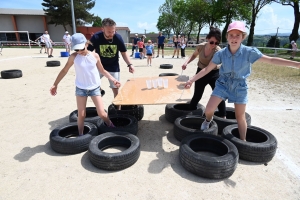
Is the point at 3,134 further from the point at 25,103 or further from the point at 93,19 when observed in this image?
the point at 93,19

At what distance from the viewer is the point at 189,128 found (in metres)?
3.76

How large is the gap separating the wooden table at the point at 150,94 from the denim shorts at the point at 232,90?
1.90 ft

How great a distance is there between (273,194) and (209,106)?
142 centimetres

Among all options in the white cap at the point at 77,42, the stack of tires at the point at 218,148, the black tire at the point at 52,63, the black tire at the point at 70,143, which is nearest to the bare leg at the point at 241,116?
the stack of tires at the point at 218,148

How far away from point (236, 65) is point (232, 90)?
38 centimetres

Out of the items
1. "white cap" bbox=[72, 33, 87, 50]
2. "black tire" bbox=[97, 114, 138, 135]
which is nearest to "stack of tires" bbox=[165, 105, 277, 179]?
"black tire" bbox=[97, 114, 138, 135]

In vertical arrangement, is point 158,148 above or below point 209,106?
below

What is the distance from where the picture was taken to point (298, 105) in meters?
5.69

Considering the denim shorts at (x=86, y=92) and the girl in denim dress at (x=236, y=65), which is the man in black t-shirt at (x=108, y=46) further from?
the girl in denim dress at (x=236, y=65)

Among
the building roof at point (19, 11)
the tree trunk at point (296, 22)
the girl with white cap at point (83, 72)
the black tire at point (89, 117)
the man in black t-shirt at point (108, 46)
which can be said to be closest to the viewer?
the girl with white cap at point (83, 72)

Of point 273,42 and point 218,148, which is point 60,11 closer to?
point 273,42

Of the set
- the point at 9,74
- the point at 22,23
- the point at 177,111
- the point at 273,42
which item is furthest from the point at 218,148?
the point at 22,23

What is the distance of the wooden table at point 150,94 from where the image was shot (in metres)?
3.41

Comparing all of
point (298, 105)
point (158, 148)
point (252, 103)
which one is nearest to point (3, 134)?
point (158, 148)
